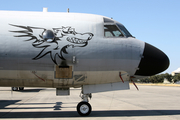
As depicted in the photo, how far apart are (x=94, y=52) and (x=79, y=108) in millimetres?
2776

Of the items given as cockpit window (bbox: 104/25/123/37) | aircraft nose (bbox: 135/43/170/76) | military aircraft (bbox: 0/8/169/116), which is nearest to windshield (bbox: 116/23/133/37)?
military aircraft (bbox: 0/8/169/116)

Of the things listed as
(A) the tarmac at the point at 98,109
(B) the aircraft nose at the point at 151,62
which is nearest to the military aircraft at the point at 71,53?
(B) the aircraft nose at the point at 151,62

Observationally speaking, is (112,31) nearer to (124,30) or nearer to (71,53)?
(124,30)

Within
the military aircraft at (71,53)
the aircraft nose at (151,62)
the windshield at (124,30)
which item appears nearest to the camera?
the military aircraft at (71,53)

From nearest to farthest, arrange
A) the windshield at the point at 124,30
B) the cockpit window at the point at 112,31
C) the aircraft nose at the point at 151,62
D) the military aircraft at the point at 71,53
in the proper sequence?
the military aircraft at the point at 71,53 → the aircraft nose at the point at 151,62 → the cockpit window at the point at 112,31 → the windshield at the point at 124,30

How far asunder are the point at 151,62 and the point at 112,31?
2393 mm

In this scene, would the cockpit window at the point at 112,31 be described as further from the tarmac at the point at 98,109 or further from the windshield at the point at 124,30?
the tarmac at the point at 98,109

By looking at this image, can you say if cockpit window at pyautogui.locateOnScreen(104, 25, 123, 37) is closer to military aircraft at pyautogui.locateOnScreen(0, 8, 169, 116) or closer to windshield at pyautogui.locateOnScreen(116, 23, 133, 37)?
military aircraft at pyautogui.locateOnScreen(0, 8, 169, 116)

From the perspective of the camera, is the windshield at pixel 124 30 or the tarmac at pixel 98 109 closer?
the tarmac at pixel 98 109

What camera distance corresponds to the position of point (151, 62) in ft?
33.5

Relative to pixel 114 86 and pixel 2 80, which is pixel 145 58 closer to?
pixel 114 86

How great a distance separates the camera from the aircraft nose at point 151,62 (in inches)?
403

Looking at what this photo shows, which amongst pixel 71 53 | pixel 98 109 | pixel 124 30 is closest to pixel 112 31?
pixel 124 30

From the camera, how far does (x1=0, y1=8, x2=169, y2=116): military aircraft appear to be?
952cm
